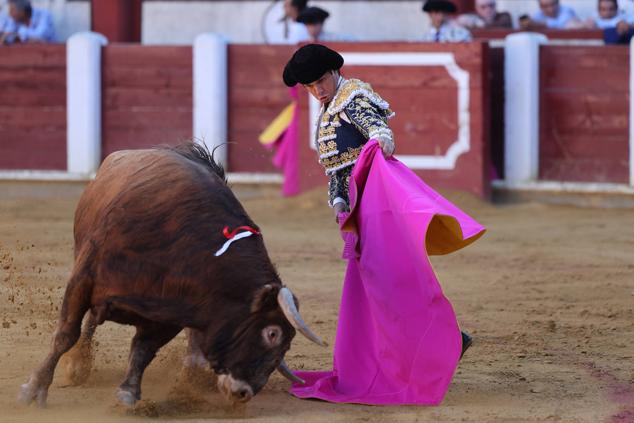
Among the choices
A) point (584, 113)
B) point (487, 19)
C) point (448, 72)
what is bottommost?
point (584, 113)

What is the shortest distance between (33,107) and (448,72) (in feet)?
9.18

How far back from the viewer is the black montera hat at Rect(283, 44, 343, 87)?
3.79 meters

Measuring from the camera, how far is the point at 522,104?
832cm

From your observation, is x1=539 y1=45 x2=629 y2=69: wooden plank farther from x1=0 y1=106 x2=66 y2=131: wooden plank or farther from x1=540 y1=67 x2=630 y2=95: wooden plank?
x1=0 y1=106 x2=66 y2=131: wooden plank

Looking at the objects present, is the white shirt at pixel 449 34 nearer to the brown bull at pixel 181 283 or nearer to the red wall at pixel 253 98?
the red wall at pixel 253 98

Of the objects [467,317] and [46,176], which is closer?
[467,317]

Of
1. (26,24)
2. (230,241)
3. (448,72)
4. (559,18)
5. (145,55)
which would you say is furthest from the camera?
(26,24)

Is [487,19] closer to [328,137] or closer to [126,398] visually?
[328,137]

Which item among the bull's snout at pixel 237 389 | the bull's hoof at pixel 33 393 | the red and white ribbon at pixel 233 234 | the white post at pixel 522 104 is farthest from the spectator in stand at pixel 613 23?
the bull's hoof at pixel 33 393

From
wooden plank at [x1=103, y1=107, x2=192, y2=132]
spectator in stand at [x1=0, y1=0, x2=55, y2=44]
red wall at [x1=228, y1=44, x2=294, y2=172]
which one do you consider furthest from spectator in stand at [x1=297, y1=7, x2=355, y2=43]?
spectator in stand at [x1=0, y1=0, x2=55, y2=44]

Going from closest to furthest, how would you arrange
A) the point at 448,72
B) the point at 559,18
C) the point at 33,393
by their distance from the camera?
the point at 33,393
the point at 448,72
the point at 559,18

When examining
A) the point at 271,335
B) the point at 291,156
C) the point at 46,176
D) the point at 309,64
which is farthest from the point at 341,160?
the point at 46,176

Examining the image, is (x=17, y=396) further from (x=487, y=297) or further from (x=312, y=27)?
(x=312, y=27)

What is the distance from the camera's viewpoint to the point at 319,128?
398cm
